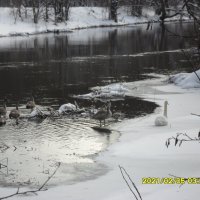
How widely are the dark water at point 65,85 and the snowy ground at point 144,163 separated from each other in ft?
2.07

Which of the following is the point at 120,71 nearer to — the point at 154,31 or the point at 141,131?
the point at 141,131

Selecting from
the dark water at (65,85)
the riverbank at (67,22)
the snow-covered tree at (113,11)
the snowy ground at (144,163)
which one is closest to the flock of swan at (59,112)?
the dark water at (65,85)

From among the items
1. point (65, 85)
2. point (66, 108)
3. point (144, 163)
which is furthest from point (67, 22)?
point (144, 163)

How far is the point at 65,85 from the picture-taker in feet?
102

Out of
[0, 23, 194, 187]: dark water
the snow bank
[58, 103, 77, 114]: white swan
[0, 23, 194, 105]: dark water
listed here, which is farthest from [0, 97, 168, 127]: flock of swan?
the snow bank

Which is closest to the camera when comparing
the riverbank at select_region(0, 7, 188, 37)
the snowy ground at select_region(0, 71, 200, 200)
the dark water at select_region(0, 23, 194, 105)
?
the snowy ground at select_region(0, 71, 200, 200)

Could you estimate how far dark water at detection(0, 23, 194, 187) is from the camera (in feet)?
47.0

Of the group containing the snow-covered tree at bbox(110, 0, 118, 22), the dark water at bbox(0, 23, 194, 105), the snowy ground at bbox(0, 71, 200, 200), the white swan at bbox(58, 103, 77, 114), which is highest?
the snow-covered tree at bbox(110, 0, 118, 22)

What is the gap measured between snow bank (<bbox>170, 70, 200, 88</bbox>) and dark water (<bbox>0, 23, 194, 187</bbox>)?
2145 mm

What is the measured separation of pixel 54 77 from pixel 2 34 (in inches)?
1545

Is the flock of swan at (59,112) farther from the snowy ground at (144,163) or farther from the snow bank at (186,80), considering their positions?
the snow bank at (186,80)

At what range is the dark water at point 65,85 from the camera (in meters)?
14.3

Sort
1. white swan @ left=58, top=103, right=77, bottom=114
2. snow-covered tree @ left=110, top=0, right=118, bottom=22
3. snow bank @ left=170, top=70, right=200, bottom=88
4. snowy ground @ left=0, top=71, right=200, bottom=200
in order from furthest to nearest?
snow-covered tree @ left=110, top=0, right=118, bottom=22
snow bank @ left=170, top=70, right=200, bottom=88
white swan @ left=58, top=103, right=77, bottom=114
snowy ground @ left=0, top=71, right=200, bottom=200

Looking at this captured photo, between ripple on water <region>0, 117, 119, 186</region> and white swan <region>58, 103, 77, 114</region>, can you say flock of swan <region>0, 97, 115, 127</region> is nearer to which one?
white swan <region>58, 103, 77, 114</region>
